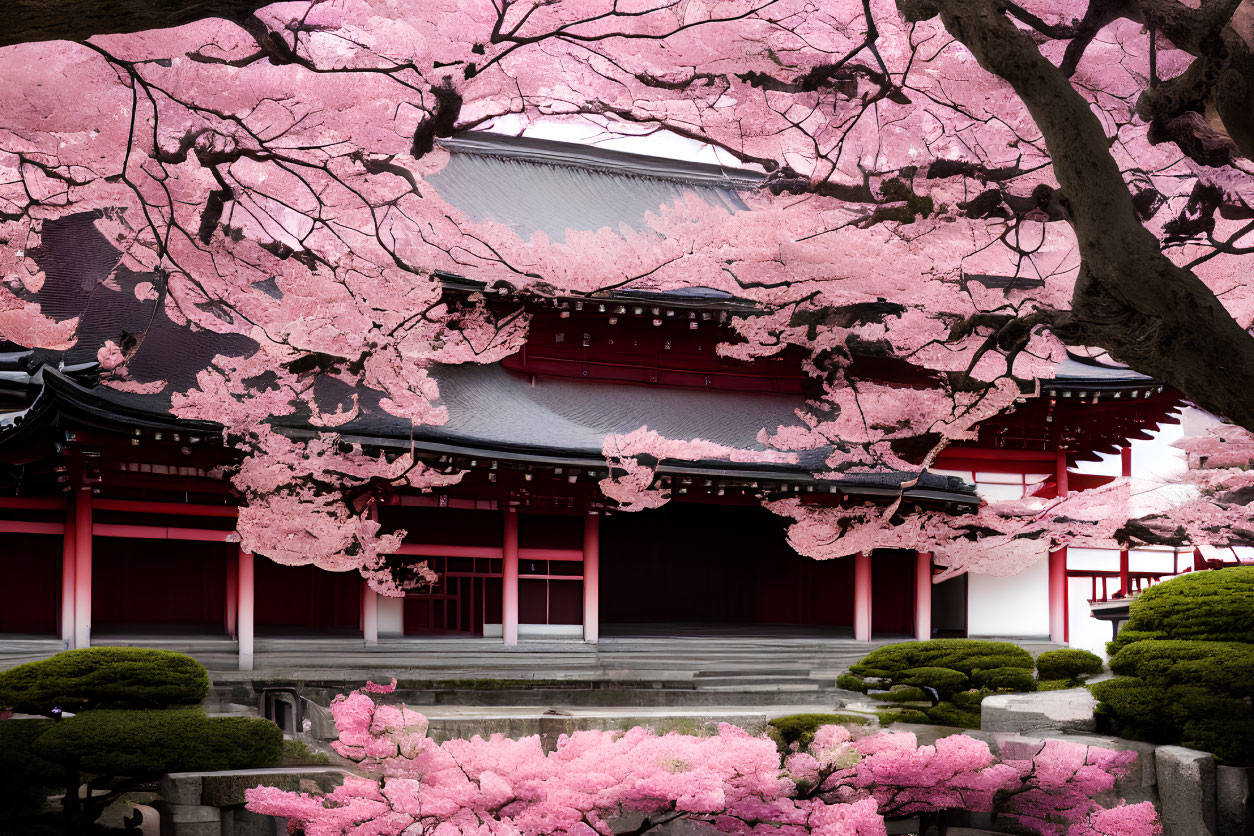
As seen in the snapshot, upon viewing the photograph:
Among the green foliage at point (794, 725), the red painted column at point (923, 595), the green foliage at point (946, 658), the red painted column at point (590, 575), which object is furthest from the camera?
the red painted column at point (923, 595)

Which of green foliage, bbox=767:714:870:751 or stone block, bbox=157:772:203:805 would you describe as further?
green foliage, bbox=767:714:870:751

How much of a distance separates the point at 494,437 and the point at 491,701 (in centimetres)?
329

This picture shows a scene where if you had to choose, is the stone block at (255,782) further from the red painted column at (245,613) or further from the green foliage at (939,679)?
the green foliage at (939,679)

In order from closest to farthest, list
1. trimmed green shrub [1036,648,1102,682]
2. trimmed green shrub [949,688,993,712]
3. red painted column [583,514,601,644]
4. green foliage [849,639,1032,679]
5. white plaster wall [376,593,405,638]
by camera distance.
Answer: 1. trimmed green shrub [949,688,993,712]
2. green foliage [849,639,1032,679]
3. trimmed green shrub [1036,648,1102,682]
4. white plaster wall [376,593,405,638]
5. red painted column [583,514,601,644]

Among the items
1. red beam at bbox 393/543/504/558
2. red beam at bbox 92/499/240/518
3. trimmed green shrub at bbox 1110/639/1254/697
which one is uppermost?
red beam at bbox 92/499/240/518

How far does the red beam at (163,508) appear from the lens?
1354cm

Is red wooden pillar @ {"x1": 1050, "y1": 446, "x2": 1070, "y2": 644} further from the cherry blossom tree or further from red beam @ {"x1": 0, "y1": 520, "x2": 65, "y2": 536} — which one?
red beam @ {"x1": 0, "y1": 520, "x2": 65, "y2": 536}

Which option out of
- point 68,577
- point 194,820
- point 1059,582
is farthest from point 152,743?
point 1059,582

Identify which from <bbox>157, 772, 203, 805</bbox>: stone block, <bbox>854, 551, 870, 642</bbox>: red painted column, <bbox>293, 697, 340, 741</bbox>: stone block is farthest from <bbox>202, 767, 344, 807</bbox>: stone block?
<bbox>854, 551, 870, 642</bbox>: red painted column

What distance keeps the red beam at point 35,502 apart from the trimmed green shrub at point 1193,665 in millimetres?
11254

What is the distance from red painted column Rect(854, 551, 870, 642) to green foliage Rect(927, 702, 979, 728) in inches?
197

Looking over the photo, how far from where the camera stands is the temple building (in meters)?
13.3

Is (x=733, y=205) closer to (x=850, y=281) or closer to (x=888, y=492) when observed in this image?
(x=888, y=492)

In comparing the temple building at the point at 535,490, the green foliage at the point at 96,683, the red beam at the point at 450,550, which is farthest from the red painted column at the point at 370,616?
the green foliage at the point at 96,683
